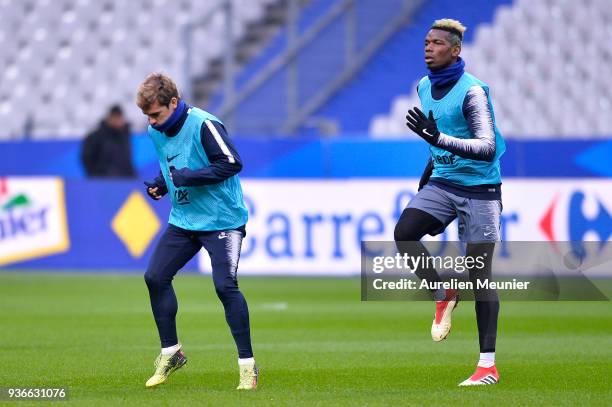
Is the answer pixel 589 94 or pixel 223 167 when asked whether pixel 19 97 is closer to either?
pixel 589 94

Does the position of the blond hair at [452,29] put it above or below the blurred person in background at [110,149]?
above

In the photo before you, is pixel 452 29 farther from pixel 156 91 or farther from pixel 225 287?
pixel 225 287

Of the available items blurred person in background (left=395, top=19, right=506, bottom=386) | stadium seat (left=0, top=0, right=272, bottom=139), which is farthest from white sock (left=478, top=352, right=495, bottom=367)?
stadium seat (left=0, top=0, right=272, bottom=139)

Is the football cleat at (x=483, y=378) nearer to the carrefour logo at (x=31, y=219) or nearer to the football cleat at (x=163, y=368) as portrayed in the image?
the football cleat at (x=163, y=368)

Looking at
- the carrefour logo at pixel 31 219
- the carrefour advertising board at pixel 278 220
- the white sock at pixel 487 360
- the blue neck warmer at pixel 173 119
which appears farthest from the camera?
the carrefour logo at pixel 31 219

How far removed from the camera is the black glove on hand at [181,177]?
7.96 meters

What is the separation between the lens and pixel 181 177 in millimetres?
7977

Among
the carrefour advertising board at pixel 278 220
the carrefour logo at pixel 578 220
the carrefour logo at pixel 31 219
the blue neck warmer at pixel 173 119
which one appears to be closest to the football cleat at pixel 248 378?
the blue neck warmer at pixel 173 119

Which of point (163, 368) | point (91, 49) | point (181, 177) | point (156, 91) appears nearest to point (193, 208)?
point (181, 177)

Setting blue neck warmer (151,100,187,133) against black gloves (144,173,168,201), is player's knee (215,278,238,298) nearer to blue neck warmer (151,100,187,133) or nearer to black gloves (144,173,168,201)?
black gloves (144,173,168,201)

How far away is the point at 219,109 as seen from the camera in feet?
72.5

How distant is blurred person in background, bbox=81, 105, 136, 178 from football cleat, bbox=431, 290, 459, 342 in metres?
11.8

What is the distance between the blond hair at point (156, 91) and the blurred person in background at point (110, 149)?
11838 mm

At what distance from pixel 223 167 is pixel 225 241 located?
47 centimetres
